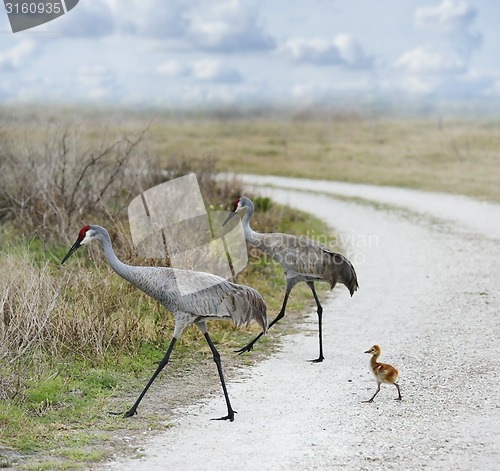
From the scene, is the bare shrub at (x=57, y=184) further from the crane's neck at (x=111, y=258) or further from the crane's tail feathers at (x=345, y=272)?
the crane's neck at (x=111, y=258)

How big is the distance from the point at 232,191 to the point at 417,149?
69.7 feet

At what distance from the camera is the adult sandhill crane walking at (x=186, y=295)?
21.5 ft

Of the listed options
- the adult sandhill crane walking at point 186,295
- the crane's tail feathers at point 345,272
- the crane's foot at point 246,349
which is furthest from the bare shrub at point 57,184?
the adult sandhill crane walking at point 186,295

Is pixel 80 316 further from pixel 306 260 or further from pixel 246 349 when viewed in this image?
pixel 306 260

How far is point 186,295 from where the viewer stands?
6562 millimetres

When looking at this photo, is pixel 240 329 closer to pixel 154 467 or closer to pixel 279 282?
pixel 279 282

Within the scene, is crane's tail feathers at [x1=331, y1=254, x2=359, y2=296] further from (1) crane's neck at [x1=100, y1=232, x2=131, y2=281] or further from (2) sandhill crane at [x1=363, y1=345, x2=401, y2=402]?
(1) crane's neck at [x1=100, y1=232, x2=131, y2=281]

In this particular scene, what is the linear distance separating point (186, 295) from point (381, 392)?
187cm

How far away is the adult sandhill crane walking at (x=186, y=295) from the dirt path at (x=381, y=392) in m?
0.65

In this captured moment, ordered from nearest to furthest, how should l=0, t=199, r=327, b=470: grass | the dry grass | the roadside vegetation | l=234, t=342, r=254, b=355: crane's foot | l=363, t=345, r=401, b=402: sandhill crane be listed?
1. l=0, t=199, r=327, b=470: grass
2. the roadside vegetation
3. l=363, t=345, r=401, b=402: sandhill crane
4. l=234, t=342, r=254, b=355: crane's foot
5. the dry grass

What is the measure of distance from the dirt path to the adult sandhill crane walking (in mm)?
650

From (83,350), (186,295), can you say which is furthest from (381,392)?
(83,350)

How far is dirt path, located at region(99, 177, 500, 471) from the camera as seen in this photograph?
5613 mm

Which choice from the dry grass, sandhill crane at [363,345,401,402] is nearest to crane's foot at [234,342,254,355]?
sandhill crane at [363,345,401,402]
